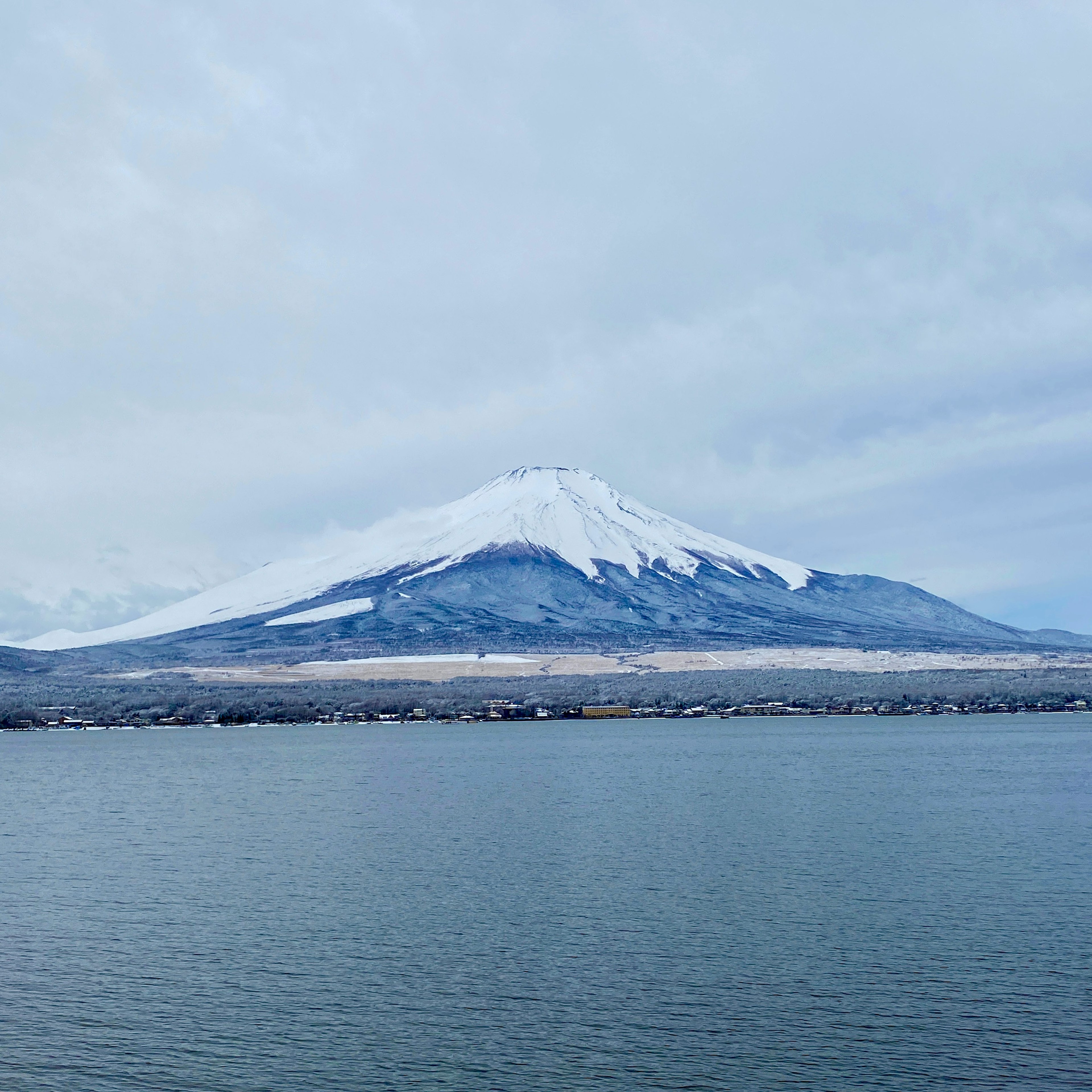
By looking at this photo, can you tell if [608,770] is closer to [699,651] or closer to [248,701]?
[248,701]

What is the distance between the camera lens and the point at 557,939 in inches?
837

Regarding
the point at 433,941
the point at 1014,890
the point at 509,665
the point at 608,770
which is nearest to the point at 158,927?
the point at 433,941

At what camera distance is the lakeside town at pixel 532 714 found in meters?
104

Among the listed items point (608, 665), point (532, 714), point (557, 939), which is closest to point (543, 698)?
point (532, 714)

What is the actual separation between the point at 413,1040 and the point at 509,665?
447 feet

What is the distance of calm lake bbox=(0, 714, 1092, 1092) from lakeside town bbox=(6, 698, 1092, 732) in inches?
2348

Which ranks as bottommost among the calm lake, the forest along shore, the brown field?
the calm lake

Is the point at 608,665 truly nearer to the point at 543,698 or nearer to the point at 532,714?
the point at 543,698

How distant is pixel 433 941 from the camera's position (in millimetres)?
21312

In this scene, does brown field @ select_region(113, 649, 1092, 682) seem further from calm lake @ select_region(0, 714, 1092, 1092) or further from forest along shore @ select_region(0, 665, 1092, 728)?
calm lake @ select_region(0, 714, 1092, 1092)

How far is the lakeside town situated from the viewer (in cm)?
10356

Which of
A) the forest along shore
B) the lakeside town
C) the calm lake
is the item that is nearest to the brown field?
the forest along shore

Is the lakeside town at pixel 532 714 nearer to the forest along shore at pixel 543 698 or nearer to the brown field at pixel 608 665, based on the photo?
the forest along shore at pixel 543 698

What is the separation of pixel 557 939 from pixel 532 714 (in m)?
85.7
